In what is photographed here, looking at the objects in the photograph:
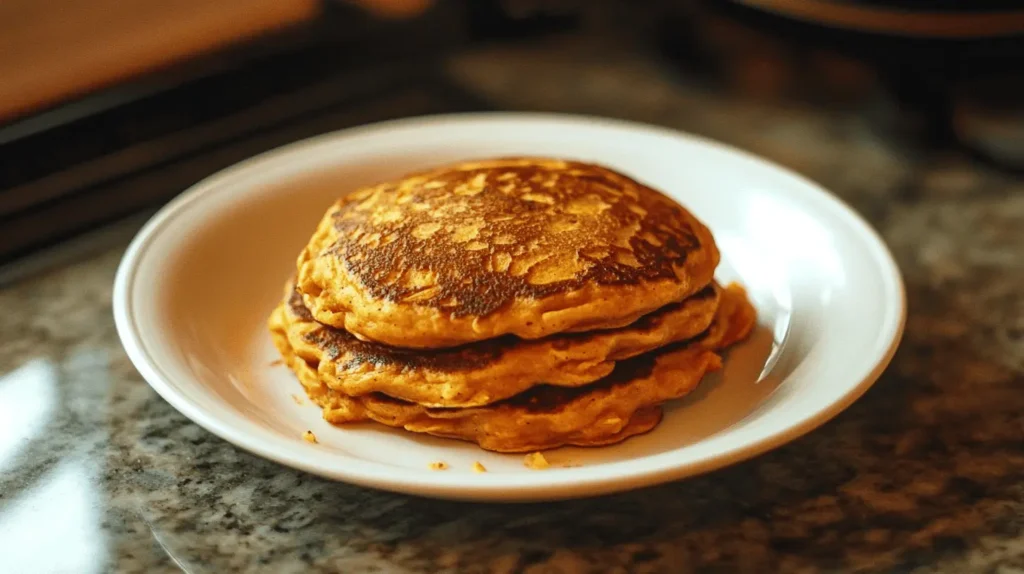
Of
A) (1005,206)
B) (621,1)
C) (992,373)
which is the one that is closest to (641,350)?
(992,373)

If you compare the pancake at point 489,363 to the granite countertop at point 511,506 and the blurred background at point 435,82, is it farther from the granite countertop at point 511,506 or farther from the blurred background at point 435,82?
the blurred background at point 435,82

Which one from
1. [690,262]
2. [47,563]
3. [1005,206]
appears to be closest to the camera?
[47,563]

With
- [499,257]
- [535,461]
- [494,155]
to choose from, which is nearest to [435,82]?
[494,155]

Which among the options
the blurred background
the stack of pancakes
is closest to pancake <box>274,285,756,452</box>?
the stack of pancakes

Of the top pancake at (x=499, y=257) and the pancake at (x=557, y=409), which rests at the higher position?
the top pancake at (x=499, y=257)

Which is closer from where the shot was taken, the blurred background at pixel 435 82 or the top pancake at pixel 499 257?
the top pancake at pixel 499 257

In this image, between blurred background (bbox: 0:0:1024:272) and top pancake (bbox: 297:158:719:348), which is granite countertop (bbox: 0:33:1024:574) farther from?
blurred background (bbox: 0:0:1024:272)

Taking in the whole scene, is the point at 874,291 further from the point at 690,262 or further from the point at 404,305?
the point at 404,305

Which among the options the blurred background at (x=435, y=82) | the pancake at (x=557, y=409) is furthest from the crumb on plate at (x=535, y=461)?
the blurred background at (x=435, y=82)
